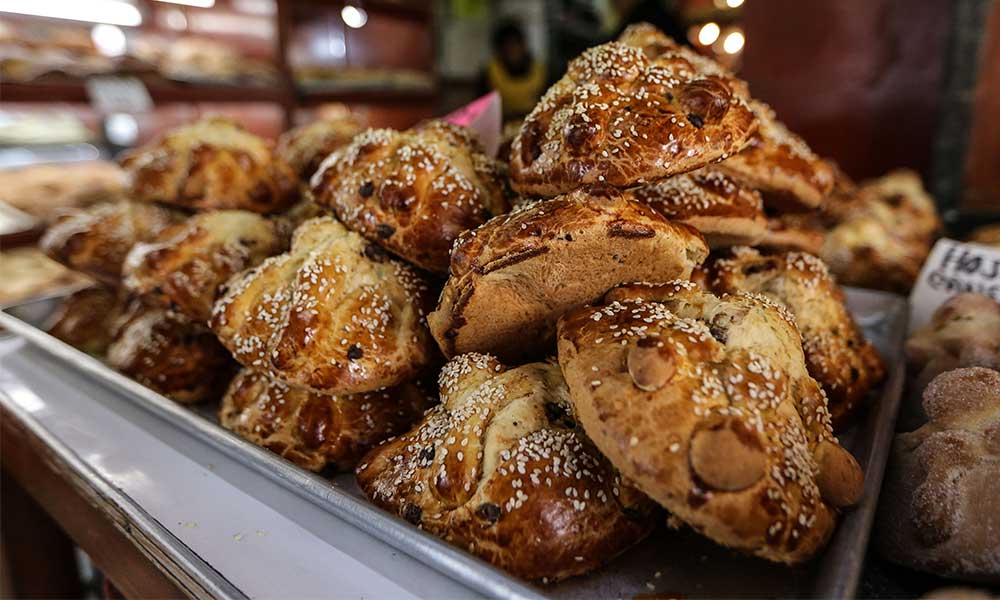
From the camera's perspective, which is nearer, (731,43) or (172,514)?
(172,514)

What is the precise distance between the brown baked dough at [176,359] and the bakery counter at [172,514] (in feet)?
0.36

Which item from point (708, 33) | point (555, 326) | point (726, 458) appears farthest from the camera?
point (708, 33)

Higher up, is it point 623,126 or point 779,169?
point 623,126

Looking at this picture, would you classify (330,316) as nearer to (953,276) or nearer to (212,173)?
(212,173)

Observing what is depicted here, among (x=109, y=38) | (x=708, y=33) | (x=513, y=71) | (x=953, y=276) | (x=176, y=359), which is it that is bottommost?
(x=176, y=359)

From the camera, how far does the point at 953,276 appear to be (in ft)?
7.30

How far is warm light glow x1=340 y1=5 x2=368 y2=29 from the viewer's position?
7.14 metres

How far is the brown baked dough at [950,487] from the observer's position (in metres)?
1.20

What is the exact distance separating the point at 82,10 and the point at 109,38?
0.36m

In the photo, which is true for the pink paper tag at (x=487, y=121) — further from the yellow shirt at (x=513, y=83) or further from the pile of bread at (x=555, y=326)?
the yellow shirt at (x=513, y=83)

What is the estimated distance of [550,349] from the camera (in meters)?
1.65

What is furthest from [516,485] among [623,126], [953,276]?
[953,276]

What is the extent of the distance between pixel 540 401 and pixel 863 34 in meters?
5.09

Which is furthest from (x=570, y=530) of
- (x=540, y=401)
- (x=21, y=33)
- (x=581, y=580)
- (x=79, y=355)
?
(x=21, y=33)
